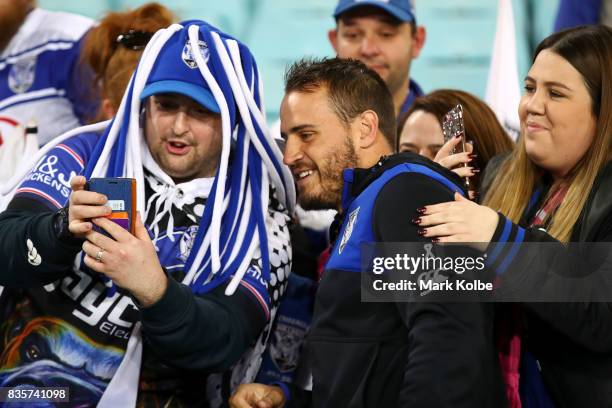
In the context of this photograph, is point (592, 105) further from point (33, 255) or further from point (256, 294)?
point (33, 255)

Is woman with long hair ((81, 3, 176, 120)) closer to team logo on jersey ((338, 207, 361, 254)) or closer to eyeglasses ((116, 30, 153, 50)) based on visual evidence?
eyeglasses ((116, 30, 153, 50))

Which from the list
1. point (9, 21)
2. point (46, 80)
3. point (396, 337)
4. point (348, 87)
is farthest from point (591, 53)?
point (9, 21)

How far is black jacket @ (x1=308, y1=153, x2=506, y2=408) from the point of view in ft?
5.73

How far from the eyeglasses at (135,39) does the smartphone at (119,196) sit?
2.98 ft

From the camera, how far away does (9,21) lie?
350cm

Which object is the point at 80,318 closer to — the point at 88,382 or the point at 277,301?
the point at 88,382

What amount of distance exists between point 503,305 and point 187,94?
2.96 ft

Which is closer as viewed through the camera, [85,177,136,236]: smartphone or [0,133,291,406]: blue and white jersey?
[85,177,136,236]: smartphone

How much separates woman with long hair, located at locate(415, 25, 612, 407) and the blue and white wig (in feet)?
1.97

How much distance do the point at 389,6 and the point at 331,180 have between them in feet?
4.45

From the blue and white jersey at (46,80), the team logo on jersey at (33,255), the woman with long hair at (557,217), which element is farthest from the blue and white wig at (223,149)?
the blue and white jersey at (46,80)

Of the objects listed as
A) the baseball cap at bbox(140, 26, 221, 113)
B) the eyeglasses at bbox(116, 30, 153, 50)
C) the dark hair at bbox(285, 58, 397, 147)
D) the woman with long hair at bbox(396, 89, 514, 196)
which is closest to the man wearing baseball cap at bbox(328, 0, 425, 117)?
the woman with long hair at bbox(396, 89, 514, 196)

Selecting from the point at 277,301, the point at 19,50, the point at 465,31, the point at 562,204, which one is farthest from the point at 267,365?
the point at 465,31

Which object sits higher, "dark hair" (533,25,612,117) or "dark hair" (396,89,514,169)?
"dark hair" (533,25,612,117)
